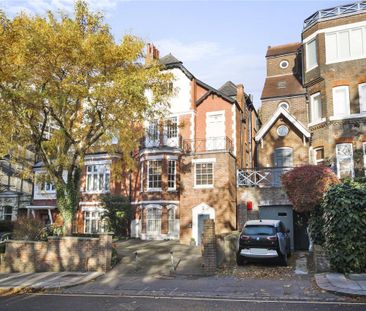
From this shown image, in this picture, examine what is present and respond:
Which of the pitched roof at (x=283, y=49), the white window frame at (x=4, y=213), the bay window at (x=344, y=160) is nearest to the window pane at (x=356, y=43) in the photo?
the bay window at (x=344, y=160)

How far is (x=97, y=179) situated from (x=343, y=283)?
68.6ft

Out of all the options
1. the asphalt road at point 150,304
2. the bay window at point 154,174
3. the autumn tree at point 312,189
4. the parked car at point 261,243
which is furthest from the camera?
the bay window at point 154,174

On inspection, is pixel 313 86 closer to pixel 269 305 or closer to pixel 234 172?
pixel 234 172

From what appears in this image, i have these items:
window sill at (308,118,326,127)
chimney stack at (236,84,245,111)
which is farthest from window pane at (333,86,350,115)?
chimney stack at (236,84,245,111)

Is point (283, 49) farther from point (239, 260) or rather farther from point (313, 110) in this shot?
point (239, 260)

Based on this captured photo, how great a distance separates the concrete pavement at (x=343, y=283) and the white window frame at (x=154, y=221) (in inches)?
544

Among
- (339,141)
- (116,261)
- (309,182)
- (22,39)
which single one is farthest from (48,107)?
(339,141)

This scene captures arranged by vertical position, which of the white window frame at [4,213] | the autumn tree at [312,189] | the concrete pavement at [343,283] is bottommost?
the concrete pavement at [343,283]

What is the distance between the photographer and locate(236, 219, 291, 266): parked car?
1398cm

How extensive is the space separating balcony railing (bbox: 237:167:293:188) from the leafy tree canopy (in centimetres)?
563

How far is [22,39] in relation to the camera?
1473cm

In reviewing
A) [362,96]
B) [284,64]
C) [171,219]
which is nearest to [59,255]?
[171,219]

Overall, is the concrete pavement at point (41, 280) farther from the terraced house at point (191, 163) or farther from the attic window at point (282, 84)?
the attic window at point (282, 84)

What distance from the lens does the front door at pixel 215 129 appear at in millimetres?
25361
